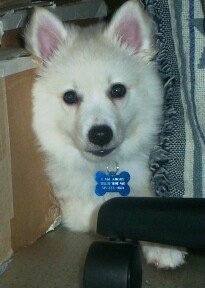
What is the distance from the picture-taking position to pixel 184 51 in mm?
1303

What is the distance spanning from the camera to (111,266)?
0.87m

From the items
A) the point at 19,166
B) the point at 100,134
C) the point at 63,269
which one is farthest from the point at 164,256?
the point at 19,166

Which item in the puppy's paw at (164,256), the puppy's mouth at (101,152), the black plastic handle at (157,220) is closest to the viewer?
the black plastic handle at (157,220)

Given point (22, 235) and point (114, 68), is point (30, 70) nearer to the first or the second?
point (114, 68)

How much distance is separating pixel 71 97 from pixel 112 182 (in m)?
0.32

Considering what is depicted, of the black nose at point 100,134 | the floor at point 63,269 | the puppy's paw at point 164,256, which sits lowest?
the floor at point 63,269

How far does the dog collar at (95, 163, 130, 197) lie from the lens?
1.61 meters

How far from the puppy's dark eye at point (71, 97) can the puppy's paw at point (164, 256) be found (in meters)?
0.54

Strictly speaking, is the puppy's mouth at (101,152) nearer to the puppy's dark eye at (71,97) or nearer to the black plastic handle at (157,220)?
the puppy's dark eye at (71,97)

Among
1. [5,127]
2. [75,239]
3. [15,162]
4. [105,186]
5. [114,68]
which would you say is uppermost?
[114,68]

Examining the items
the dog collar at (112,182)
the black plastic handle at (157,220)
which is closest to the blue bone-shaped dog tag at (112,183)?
the dog collar at (112,182)

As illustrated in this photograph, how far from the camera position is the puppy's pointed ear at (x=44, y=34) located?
5.21 feet

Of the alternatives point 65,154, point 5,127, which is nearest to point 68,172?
point 65,154

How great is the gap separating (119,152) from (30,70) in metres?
0.41
